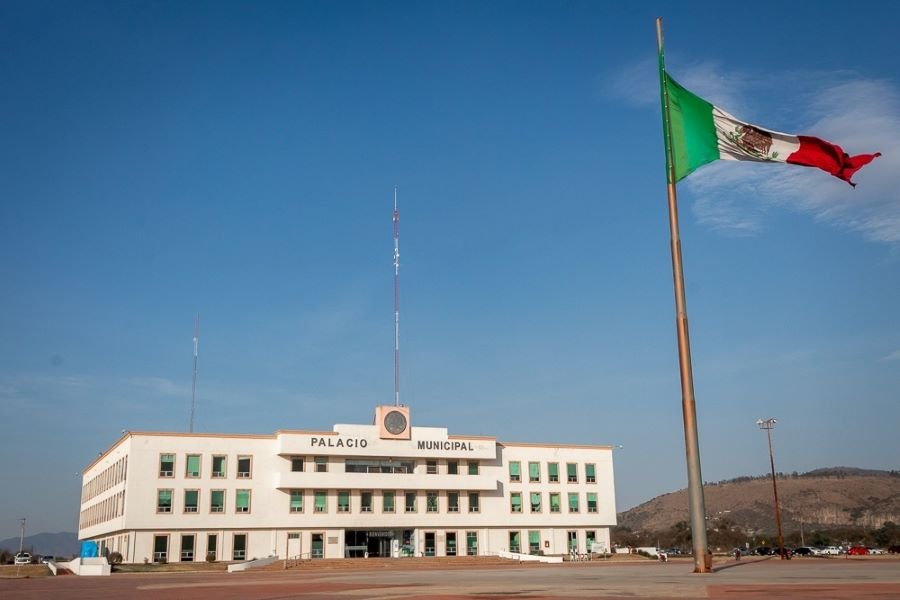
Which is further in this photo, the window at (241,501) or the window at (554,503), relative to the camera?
the window at (554,503)

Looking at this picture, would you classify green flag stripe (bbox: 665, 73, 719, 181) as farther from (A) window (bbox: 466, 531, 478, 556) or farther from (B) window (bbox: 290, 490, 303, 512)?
(A) window (bbox: 466, 531, 478, 556)

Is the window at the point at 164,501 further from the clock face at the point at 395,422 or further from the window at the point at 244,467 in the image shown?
the clock face at the point at 395,422

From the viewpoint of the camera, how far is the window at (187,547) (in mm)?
68125

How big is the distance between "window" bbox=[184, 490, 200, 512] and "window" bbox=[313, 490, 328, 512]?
9654mm

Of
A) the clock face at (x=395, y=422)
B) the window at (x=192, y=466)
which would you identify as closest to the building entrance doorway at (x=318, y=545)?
the clock face at (x=395, y=422)

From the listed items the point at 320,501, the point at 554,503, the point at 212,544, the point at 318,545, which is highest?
the point at 320,501

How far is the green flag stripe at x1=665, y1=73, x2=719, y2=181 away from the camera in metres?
28.4

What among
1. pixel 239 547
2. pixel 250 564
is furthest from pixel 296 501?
pixel 250 564

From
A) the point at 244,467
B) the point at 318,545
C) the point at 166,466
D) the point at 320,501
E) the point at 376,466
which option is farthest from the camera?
the point at 376,466

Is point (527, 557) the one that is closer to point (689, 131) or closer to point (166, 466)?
point (166, 466)

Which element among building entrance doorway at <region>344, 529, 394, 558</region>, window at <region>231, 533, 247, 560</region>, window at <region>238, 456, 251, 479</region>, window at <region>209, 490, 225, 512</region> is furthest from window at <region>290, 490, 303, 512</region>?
window at <region>209, 490, 225, 512</region>

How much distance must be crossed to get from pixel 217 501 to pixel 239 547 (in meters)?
4.20

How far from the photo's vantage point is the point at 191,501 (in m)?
69.1

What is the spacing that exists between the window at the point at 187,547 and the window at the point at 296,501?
8334 millimetres
